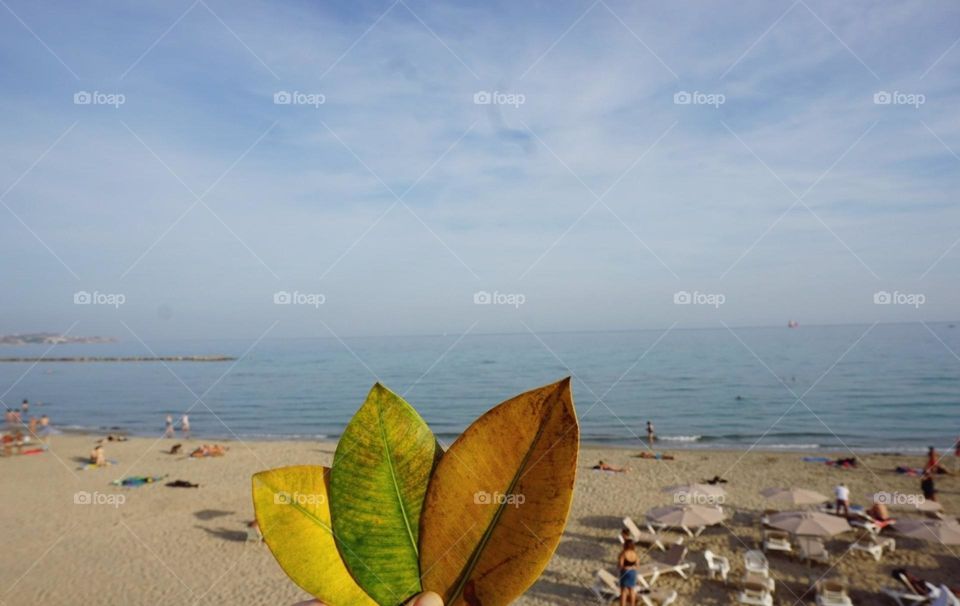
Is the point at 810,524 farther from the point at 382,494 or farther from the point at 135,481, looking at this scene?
the point at 135,481

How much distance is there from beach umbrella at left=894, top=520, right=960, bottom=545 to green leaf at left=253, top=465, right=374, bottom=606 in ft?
51.1

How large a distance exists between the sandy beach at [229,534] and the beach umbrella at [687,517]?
1.72 ft

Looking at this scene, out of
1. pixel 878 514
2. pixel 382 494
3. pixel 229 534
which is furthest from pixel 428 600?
pixel 878 514

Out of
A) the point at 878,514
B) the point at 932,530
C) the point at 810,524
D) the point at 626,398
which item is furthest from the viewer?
the point at 626,398

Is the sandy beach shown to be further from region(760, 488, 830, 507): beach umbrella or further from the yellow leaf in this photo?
the yellow leaf

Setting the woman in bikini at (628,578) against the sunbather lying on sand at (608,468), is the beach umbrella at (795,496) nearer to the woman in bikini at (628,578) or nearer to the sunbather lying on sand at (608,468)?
the woman in bikini at (628,578)

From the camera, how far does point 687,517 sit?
1369 cm

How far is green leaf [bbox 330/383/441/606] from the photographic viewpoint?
3.12 ft

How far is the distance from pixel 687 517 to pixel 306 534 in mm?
14618

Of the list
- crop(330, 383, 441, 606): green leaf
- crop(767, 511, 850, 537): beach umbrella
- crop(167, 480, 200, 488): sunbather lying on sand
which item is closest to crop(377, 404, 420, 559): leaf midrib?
crop(330, 383, 441, 606): green leaf

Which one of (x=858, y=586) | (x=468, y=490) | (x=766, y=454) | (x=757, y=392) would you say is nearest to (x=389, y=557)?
(x=468, y=490)

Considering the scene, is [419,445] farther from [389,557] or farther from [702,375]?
[702,375]

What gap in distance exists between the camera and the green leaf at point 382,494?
950 millimetres

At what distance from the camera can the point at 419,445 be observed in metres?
0.97
